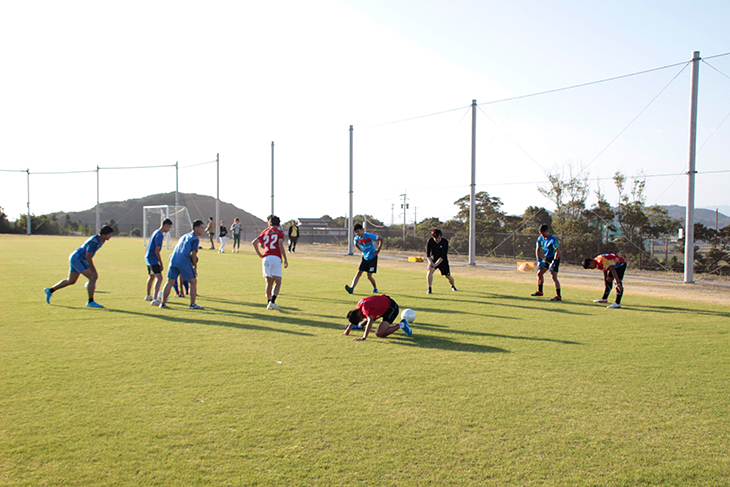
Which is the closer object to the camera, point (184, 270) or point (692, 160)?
point (184, 270)

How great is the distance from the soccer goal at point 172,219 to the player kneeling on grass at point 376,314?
30.1m

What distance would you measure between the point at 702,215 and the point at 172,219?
33.5 m

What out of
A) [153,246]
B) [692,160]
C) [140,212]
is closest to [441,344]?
[153,246]

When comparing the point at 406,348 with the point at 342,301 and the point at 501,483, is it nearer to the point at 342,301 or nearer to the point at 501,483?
the point at 501,483

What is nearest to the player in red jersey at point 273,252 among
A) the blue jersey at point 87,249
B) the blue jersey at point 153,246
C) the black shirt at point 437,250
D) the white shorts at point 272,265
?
the white shorts at point 272,265

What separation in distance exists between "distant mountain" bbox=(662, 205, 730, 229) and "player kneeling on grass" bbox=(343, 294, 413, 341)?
54.0ft

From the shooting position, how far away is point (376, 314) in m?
7.24

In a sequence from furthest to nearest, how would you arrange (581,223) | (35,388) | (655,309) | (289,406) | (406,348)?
1. (581,223)
2. (655,309)
3. (406,348)
4. (35,388)
5. (289,406)

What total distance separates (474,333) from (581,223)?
1906 centimetres

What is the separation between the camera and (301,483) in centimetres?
330

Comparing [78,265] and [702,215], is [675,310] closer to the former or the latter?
[78,265]

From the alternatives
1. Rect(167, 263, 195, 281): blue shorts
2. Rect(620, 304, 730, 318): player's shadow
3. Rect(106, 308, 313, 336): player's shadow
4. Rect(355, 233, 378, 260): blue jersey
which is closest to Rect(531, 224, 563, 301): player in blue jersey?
Rect(620, 304, 730, 318): player's shadow

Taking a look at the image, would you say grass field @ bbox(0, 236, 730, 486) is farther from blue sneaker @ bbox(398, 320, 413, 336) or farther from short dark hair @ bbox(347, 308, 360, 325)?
short dark hair @ bbox(347, 308, 360, 325)

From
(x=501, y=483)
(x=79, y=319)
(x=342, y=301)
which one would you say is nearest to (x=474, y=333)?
(x=342, y=301)
